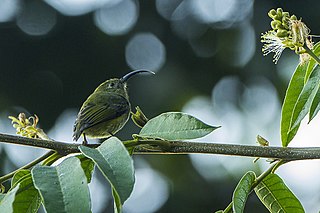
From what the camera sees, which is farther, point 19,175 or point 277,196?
point 277,196

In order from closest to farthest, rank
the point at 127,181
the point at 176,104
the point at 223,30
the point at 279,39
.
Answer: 1. the point at 127,181
2. the point at 279,39
3. the point at 176,104
4. the point at 223,30

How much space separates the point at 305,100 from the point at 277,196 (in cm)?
21

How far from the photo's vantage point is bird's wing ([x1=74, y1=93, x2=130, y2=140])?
2.76 metres

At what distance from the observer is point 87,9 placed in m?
13.3

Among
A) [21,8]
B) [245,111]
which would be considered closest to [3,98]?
[21,8]

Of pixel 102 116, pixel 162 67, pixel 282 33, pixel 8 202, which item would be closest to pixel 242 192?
pixel 282 33

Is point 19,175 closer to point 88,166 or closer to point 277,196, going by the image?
point 88,166

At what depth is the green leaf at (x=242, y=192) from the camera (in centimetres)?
145

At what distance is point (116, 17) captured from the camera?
13453 millimetres

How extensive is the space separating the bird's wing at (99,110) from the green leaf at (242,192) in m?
1.17

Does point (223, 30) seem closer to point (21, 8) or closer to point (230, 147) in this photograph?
point (21, 8)

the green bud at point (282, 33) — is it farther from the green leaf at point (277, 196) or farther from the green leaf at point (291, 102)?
the green leaf at point (277, 196)

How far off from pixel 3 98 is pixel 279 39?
10.3 meters

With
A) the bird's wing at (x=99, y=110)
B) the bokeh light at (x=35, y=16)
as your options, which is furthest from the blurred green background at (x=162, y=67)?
the bird's wing at (x=99, y=110)
